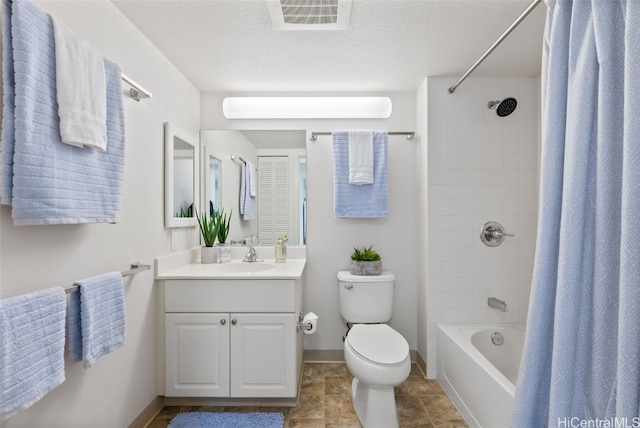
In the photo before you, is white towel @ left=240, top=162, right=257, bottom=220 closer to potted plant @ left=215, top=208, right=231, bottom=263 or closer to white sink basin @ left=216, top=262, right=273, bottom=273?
potted plant @ left=215, top=208, right=231, bottom=263

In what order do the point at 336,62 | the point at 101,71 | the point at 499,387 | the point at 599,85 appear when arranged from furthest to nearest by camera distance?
the point at 336,62 < the point at 499,387 < the point at 101,71 < the point at 599,85

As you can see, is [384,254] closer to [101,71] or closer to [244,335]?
[244,335]

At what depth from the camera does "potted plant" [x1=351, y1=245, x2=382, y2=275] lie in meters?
2.24

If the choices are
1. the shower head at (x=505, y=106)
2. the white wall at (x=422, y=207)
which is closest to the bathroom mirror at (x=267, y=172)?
the white wall at (x=422, y=207)

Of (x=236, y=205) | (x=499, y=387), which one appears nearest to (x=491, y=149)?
(x=499, y=387)

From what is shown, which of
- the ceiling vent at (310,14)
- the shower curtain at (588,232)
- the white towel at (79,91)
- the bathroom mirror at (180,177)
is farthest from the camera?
the bathroom mirror at (180,177)

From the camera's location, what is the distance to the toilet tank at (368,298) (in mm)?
2174

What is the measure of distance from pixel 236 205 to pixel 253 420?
1.41 metres

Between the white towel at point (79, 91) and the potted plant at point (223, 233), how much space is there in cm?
121

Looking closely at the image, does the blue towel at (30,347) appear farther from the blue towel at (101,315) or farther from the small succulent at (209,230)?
the small succulent at (209,230)

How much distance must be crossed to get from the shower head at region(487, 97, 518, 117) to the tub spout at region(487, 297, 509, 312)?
1253 millimetres

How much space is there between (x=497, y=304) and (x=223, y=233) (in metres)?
2.01

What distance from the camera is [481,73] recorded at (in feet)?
7.14

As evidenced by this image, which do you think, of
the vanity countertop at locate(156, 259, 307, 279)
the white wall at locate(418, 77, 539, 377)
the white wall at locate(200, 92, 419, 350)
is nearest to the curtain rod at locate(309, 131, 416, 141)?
the white wall at locate(200, 92, 419, 350)
